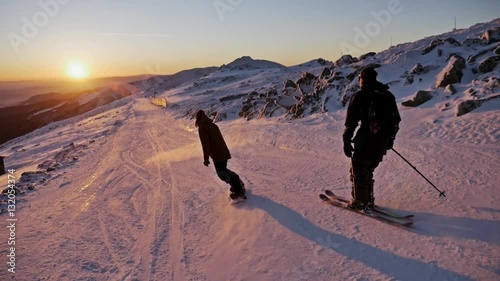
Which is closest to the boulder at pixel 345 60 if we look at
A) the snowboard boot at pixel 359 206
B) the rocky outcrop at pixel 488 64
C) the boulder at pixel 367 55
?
the boulder at pixel 367 55

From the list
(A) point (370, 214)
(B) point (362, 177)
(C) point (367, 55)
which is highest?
(C) point (367, 55)

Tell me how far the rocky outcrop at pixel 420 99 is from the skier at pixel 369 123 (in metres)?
7.63

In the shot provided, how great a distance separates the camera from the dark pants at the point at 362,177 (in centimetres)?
498

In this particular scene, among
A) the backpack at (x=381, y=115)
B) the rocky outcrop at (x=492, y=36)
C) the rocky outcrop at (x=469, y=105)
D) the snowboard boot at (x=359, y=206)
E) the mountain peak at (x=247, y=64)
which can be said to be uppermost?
the mountain peak at (x=247, y=64)

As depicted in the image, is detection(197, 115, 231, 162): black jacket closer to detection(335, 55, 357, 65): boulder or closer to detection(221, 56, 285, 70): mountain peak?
detection(335, 55, 357, 65): boulder

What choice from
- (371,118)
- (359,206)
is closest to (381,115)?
(371,118)

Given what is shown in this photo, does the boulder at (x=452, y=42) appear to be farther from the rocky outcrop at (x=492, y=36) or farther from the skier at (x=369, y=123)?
the skier at (x=369, y=123)

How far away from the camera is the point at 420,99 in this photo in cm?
1150

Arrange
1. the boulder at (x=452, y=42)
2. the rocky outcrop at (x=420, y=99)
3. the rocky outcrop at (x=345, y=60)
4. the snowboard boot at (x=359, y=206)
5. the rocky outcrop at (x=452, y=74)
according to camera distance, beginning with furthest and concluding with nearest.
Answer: the rocky outcrop at (x=345, y=60) < the boulder at (x=452, y=42) < the rocky outcrop at (x=452, y=74) < the rocky outcrop at (x=420, y=99) < the snowboard boot at (x=359, y=206)

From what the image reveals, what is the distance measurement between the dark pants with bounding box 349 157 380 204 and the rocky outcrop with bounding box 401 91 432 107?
7672mm

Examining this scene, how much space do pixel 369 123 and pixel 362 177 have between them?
885 mm

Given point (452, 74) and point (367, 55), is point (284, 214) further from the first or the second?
point (367, 55)

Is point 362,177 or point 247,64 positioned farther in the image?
point 247,64

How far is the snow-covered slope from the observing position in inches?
165
